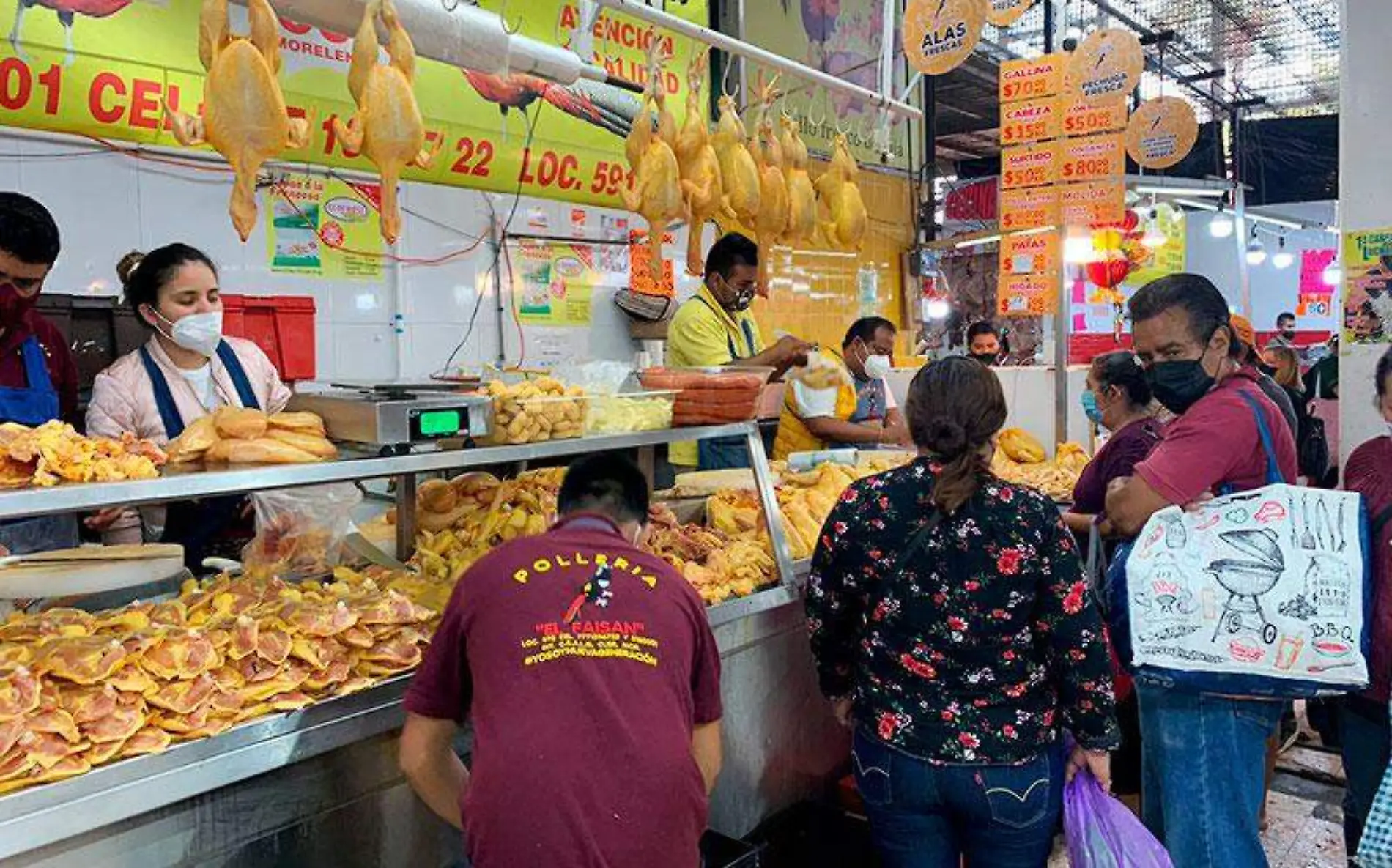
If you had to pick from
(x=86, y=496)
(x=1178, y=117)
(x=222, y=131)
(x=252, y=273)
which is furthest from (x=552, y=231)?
(x=1178, y=117)

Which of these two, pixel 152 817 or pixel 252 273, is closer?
pixel 152 817

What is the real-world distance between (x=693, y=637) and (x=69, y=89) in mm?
2782

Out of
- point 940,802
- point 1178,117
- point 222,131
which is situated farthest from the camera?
point 1178,117

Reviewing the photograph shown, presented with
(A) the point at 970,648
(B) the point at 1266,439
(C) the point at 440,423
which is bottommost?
(A) the point at 970,648

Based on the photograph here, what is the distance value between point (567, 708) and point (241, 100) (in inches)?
55.4

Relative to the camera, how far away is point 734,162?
3332 millimetres

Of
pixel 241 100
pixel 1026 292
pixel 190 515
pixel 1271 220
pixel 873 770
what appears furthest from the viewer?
pixel 1271 220

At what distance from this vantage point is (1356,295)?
3.12m

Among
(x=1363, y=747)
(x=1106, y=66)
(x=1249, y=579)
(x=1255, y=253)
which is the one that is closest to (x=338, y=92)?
(x=1249, y=579)

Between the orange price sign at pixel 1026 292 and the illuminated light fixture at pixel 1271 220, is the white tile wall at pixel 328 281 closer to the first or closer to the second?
the orange price sign at pixel 1026 292

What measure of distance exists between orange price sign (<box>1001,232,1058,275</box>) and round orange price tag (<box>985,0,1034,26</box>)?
2586 millimetres

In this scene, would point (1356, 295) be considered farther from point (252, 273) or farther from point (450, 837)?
point (252, 273)

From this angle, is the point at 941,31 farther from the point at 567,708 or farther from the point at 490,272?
the point at 567,708

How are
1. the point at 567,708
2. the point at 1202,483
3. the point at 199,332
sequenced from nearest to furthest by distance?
the point at 567,708
the point at 1202,483
the point at 199,332
